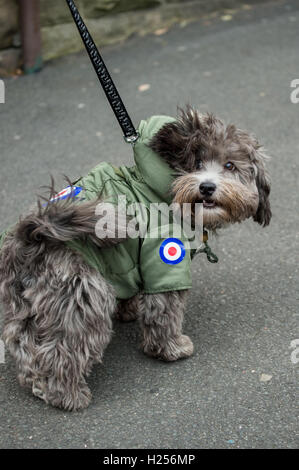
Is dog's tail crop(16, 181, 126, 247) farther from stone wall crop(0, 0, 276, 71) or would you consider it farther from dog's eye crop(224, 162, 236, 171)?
stone wall crop(0, 0, 276, 71)

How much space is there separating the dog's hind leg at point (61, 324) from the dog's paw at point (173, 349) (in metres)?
0.36

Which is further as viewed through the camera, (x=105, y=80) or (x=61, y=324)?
(x=105, y=80)

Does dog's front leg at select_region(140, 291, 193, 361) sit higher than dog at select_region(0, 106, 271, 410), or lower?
lower

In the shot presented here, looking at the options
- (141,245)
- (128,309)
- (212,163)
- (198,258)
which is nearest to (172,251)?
(141,245)

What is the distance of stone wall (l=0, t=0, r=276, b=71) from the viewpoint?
21.9ft

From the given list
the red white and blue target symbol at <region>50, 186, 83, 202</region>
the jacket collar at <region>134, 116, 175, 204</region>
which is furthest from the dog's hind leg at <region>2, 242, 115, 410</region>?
the jacket collar at <region>134, 116, 175, 204</region>

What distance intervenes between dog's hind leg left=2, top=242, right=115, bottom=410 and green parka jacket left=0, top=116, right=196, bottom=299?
0.40 ft

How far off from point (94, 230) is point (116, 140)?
2993mm

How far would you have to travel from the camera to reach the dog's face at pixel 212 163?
10.4ft

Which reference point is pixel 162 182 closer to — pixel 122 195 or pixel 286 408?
pixel 122 195

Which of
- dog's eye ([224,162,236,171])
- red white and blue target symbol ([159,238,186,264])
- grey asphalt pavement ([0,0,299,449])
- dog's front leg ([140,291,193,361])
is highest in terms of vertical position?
dog's eye ([224,162,236,171])

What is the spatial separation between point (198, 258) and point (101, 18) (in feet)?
12.5

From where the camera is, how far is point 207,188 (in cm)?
314

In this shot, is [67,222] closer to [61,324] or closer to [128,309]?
[61,324]
